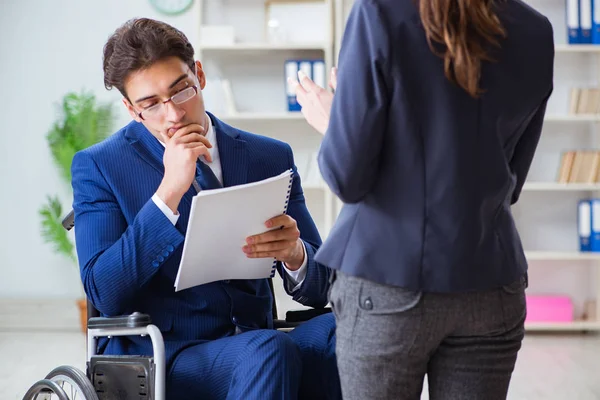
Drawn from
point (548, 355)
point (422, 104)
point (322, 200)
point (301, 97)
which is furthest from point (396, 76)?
point (322, 200)

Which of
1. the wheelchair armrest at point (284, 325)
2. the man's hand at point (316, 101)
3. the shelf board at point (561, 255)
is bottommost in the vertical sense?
the shelf board at point (561, 255)

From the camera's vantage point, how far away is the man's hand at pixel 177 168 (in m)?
1.79

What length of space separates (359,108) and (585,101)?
4.07 meters

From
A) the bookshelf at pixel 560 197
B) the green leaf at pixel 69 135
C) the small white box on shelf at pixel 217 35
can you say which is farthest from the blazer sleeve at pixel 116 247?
the bookshelf at pixel 560 197

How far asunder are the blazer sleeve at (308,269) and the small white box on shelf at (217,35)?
2.83 m

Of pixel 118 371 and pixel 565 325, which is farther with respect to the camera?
pixel 565 325

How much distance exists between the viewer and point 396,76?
119cm

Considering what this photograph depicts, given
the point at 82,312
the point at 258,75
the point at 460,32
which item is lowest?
the point at 82,312

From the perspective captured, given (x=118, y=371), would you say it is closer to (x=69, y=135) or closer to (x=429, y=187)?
(x=429, y=187)

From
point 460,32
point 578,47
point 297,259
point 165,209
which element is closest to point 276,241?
point 297,259

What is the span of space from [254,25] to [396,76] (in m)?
4.09

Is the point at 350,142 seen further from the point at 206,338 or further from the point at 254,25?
the point at 254,25

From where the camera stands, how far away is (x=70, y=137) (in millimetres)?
5012

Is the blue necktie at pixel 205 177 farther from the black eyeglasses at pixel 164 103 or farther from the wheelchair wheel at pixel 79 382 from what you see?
the wheelchair wheel at pixel 79 382
